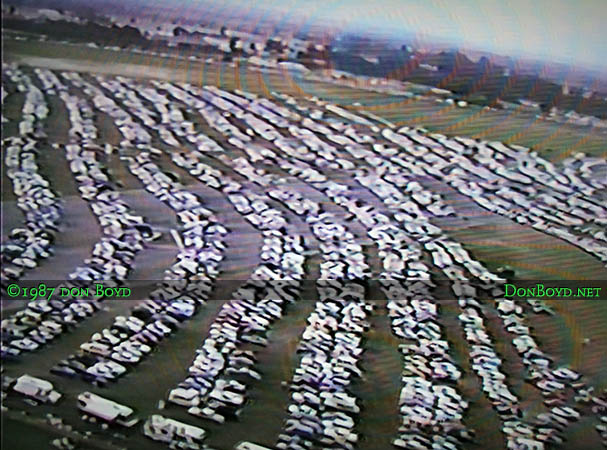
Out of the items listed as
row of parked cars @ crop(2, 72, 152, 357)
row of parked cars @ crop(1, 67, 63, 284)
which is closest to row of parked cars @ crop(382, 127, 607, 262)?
row of parked cars @ crop(2, 72, 152, 357)

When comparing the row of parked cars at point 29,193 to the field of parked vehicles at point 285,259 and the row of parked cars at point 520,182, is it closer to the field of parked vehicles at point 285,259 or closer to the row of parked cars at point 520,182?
the field of parked vehicles at point 285,259

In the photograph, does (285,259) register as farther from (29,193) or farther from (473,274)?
(29,193)

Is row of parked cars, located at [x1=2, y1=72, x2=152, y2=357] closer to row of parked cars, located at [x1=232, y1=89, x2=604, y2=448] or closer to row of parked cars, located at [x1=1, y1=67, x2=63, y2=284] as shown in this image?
row of parked cars, located at [x1=1, y1=67, x2=63, y2=284]

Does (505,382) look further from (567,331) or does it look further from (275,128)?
→ (275,128)

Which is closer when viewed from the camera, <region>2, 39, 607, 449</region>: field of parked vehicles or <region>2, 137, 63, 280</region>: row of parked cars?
<region>2, 39, 607, 449</region>: field of parked vehicles

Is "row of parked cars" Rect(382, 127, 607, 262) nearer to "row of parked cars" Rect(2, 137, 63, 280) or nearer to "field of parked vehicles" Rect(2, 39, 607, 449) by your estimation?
"field of parked vehicles" Rect(2, 39, 607, 449)

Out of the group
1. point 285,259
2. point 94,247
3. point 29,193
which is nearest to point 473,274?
point 285,259

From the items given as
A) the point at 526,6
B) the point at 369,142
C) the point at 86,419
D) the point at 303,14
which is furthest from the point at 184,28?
the point at 86,419

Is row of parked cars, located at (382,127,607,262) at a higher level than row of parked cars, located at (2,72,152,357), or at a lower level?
higher

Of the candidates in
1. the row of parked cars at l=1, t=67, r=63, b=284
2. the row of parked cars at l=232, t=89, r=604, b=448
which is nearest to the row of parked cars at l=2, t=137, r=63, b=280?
the row of parked cars at l=1, t=67, r=63, b=284
